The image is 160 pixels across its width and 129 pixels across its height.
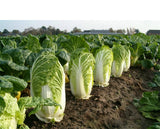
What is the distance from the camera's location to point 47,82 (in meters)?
3.03

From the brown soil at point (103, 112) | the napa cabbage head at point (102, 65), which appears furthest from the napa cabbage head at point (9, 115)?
the napa cabbage head at point (102, 65)

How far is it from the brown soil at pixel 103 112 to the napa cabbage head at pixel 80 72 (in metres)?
0.34

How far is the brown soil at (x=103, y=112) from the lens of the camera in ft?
11.2

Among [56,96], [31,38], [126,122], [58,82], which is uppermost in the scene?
[31,38]

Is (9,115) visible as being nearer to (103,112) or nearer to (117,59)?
(103,112)

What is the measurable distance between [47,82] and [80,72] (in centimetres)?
117

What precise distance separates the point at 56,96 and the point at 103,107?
152cm

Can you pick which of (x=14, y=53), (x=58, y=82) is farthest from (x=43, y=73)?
(x=14, y=53)

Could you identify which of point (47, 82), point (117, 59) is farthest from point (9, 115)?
point (117, 59)

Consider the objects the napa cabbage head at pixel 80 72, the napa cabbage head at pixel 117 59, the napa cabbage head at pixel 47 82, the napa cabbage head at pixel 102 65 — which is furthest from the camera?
the napa cabbage head at pixel 117 59

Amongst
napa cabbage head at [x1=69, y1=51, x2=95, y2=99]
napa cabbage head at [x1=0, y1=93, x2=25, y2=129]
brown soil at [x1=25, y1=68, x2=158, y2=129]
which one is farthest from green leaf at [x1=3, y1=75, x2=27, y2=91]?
napa cabbage head at [x1=69, y1=51, x2=95, y2=99]

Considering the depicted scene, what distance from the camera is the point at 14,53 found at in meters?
3.53

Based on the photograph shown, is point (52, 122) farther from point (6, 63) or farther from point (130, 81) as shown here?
point (130, 81)

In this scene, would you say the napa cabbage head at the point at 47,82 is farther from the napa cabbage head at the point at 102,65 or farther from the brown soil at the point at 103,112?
the napa cabbage head at the point at 102,65
